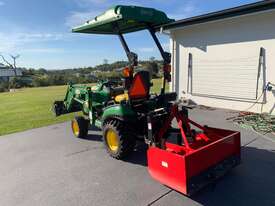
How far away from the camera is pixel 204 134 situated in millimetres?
4219

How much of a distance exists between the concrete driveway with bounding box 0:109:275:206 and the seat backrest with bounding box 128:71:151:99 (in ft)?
3.59

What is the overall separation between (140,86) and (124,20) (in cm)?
107

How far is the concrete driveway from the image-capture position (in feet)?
11.0

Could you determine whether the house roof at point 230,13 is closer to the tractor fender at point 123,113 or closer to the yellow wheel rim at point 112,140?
the tractor fender at point 123,113

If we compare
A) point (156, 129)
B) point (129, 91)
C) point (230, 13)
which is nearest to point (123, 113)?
point (129, 91)

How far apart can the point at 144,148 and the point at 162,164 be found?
1.83 metres

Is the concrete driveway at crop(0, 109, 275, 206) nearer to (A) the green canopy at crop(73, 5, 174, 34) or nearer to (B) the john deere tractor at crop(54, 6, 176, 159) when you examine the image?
(B) the john deere tractor at crop(54, 6, 176, 159)

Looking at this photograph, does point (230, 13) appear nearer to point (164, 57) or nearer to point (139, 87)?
point (164, 57)

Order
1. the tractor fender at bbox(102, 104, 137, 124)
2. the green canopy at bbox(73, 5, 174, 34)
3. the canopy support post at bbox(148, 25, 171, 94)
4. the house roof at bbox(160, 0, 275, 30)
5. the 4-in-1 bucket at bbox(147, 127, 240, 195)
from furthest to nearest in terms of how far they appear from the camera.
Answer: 1. the house roof at bbox(160, 0, 275, 30)
2. the canopy support post at bbox(148, 25, 171, 94)
3. the tractor fender at bbox(102, 104, 137, 124)
4. the green canopy at bbox(73, 5, 174, 34)
5. the 4-in-1 bucket at bbox(147, 127, 240, 195)

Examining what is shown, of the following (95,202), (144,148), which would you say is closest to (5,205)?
(95,202)

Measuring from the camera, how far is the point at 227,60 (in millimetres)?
8688

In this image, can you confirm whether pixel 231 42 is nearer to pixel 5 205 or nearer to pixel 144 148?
pixel 144 148

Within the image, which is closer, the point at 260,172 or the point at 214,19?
the point at 260,172

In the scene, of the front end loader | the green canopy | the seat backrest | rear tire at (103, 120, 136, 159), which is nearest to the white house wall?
the front end loader
